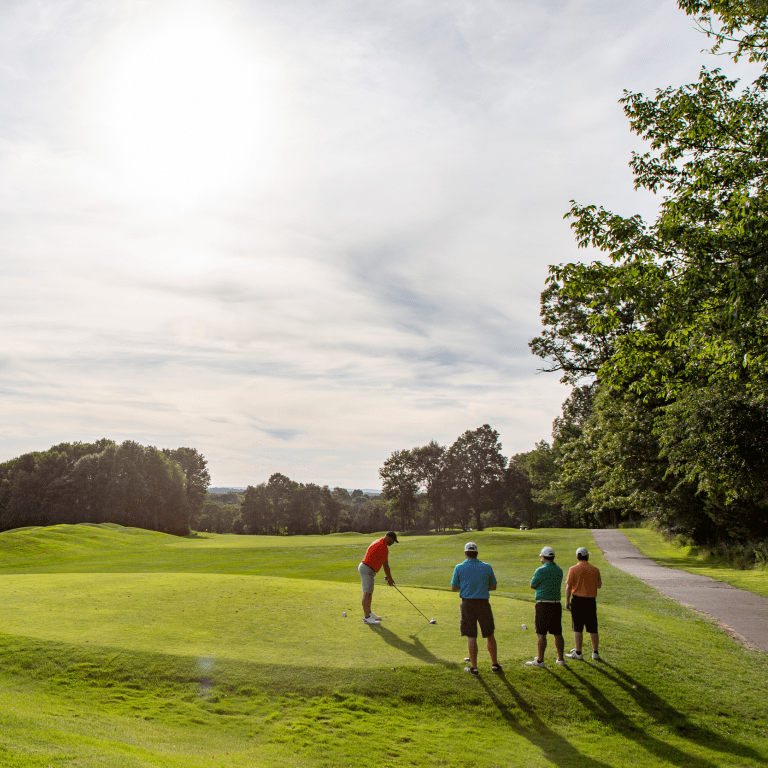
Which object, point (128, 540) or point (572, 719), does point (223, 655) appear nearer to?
point (572, 719)

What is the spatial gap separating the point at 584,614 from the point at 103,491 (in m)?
90.9

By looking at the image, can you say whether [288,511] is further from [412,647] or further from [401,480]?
[412,647]

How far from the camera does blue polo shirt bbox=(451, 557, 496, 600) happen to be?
10500 millimetres

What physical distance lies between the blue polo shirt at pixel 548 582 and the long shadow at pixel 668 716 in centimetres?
133

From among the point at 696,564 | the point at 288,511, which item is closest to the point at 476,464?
the point at 288,511

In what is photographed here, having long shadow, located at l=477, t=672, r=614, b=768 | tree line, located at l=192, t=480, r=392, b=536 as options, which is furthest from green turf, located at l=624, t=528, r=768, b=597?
tree line, located at l=192, t=480, r=392, b=536

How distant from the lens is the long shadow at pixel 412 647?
10.5 meters

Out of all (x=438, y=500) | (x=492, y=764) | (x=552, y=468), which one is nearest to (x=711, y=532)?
(x=492, y=764)

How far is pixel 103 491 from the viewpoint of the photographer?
88.3m

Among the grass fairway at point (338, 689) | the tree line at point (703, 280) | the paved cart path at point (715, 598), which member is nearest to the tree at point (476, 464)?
the paved cart path at point (715, 598)

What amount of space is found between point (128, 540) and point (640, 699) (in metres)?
54.0

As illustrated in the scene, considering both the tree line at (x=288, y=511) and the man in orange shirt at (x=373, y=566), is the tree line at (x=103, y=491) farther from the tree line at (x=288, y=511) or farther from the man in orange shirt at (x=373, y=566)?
the man in orange shirt at (x=373, y=566)

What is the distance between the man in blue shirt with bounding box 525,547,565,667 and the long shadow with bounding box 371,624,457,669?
166cm

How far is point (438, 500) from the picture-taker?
377 ft
